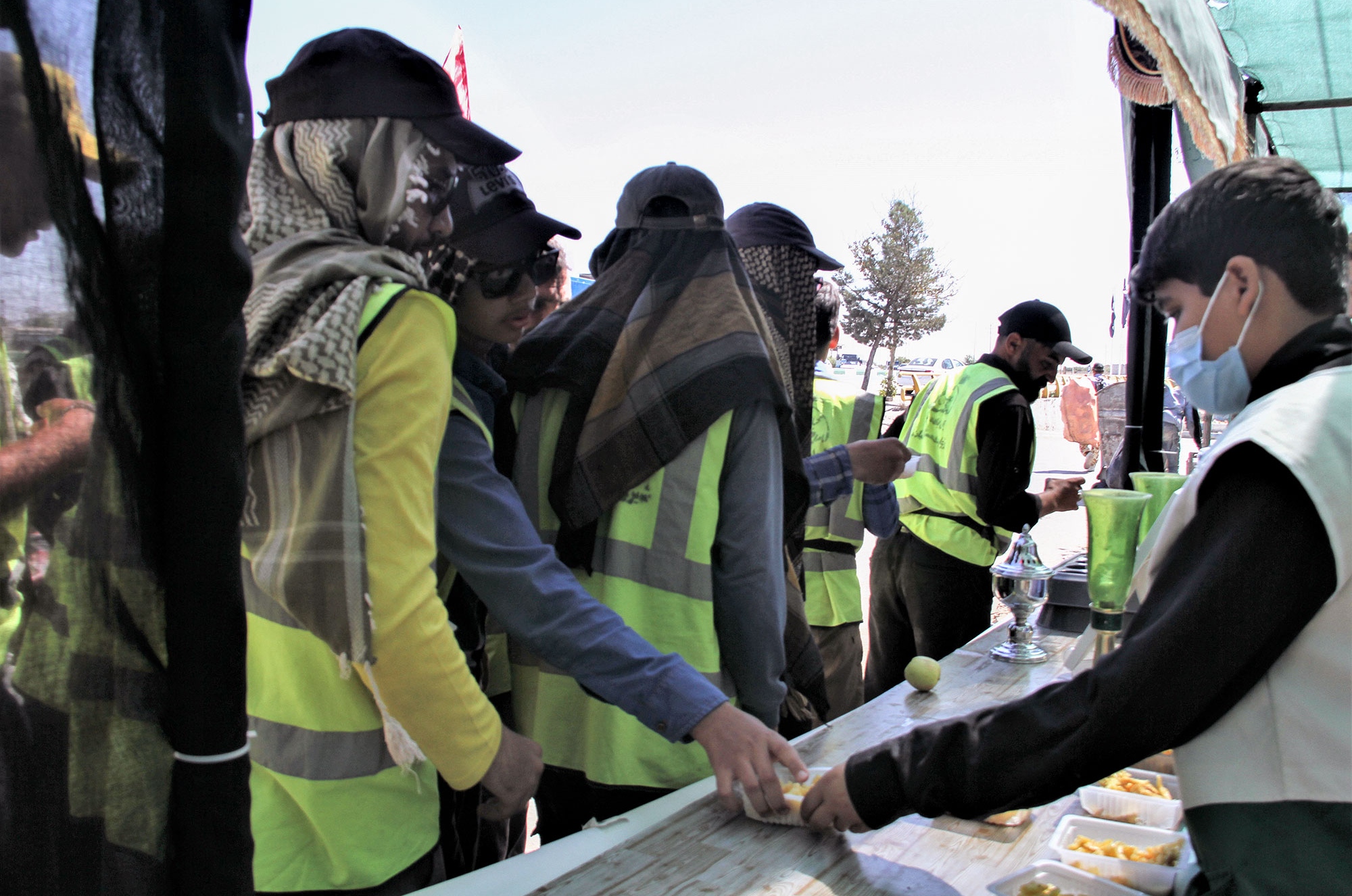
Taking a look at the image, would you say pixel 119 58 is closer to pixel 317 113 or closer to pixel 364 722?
pixel 317 113

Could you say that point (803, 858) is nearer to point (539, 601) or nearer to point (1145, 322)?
point (539, 601)

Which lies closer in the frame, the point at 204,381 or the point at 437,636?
the point at 204,381

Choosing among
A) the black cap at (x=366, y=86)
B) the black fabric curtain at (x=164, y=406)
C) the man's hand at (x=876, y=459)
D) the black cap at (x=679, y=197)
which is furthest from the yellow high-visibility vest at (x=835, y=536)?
the black fabric curtain at (x=164, y=406)

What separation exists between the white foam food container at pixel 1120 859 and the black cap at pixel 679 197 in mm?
1209

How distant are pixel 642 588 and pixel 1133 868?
33.7 inches

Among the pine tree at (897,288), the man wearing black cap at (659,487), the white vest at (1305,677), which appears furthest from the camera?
the pine tree at (897,288)

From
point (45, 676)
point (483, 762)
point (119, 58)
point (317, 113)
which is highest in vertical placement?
point (317, 113)

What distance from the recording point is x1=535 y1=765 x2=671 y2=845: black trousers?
161 cm

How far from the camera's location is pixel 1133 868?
118 cm

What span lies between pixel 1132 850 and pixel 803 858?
1.56 feet

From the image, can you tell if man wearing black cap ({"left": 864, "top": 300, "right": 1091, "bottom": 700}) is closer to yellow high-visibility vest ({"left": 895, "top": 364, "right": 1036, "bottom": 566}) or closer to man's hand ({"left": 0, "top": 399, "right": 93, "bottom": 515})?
yellow high-visibility vest ({"left": 895, "top": 364, "right": 1036, "bottom": 566})

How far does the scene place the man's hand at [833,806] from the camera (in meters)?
1.24

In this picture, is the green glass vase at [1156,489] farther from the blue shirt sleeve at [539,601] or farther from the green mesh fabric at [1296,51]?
the green mesh fabric at [1296,51]

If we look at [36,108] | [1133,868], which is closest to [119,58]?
[36,108]
